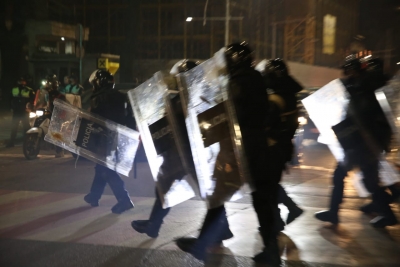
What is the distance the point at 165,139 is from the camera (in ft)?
17.1

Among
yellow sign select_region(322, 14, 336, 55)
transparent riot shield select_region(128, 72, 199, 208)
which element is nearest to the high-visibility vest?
transparent riot shield select_region(128, 72, 199, 208)

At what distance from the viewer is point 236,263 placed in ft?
15.7

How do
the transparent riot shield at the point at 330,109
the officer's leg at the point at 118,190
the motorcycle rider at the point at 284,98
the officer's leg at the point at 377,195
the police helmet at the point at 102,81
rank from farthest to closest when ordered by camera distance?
the officer's leg at the point at 118,190
the police helmet at the point at 102,81
the transparent riot shield at the point at 330,109
the officer's leg at the point at 377,195
the motorcycle rider at the point at 284,98

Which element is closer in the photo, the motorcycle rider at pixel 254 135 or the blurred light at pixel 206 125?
the motorcycle rider at pixel 254 135

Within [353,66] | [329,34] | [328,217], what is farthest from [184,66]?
[329,34]

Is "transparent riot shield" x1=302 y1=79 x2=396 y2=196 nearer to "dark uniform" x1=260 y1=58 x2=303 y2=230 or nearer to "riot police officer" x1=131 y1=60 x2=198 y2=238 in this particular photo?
"dark uniform" x1=260 y1=58 x2=303 y2=230

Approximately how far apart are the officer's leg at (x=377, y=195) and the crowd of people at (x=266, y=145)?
10 mm

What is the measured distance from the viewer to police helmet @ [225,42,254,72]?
15.0 ft

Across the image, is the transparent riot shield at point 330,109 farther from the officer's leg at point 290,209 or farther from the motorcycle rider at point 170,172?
the motorcycle rider at point 170,172

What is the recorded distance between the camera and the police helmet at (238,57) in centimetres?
456

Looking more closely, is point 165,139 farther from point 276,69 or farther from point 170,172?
point 276,69

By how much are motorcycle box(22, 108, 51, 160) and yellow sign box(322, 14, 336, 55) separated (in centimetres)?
3259

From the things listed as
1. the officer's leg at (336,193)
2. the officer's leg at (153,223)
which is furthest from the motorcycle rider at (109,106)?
the officer's leg at (336,193)

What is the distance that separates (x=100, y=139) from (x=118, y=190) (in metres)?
0.68
